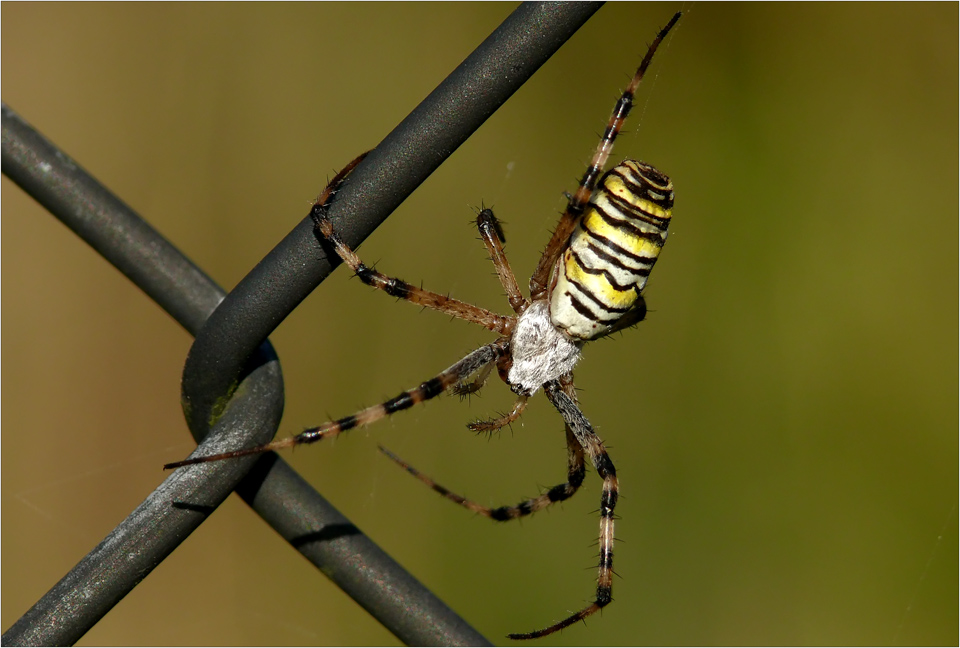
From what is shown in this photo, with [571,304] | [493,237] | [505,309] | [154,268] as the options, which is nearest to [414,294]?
[493,237]

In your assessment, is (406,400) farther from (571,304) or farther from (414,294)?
(571,304)

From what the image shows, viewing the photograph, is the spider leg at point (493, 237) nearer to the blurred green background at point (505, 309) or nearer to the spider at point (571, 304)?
the spider at point (571, 304)

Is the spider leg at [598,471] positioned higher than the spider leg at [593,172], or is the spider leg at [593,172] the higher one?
the spider leg at [593,172]

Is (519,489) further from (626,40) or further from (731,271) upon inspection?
(626,40)

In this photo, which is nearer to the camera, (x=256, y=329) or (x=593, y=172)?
(x=256, y=329)

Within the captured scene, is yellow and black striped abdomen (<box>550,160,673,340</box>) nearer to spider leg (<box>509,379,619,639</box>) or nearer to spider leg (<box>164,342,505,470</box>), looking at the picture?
spider leg (<box>164,342,505,470</box>)

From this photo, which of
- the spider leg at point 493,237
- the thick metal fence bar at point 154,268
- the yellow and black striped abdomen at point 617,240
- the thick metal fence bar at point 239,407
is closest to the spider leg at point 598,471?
the spider leg at point 493,237

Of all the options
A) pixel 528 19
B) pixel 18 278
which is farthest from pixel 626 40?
pixel 528 19
